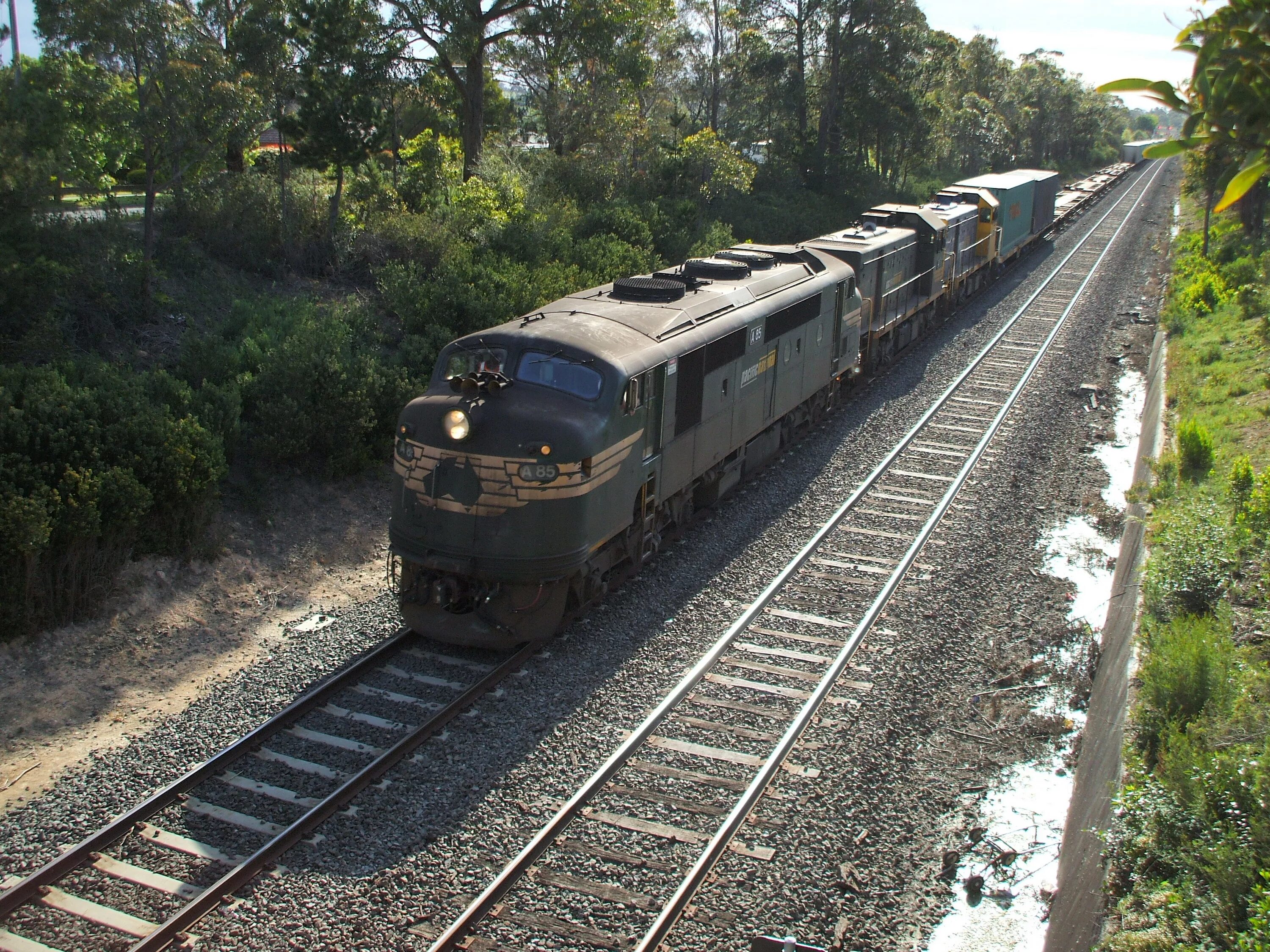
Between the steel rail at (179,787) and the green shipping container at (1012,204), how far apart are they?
2987cm

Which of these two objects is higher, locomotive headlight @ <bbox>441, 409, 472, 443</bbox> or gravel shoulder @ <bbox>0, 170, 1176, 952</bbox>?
locomotive headlight @ <bbox>441, 409, 472, 443</bbox>

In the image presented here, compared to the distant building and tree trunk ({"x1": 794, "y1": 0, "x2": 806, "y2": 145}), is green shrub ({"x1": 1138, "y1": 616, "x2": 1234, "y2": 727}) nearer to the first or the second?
the distant building

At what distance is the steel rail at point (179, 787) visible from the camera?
293 inches

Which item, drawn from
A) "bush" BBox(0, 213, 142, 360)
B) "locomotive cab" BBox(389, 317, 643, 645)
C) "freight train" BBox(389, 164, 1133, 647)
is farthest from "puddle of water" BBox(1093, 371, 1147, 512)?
"bush" BBox(0, 213, 142, 360)

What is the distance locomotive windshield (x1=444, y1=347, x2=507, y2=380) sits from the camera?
37.1 ft

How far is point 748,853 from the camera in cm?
807

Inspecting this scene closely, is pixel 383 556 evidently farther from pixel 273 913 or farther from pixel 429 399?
pixel 273 913

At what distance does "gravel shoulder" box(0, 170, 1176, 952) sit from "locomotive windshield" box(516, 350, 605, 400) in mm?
2836

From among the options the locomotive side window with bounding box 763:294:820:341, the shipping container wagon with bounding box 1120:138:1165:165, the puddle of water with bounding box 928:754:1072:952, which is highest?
the shipping container wagon with bounding box 1120:138:1165:165

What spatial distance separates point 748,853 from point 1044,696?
4.47 m

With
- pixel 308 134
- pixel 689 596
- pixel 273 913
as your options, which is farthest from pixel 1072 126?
pixel 273 913

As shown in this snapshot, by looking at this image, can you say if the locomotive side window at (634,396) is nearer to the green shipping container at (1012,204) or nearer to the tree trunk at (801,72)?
the green shipping container at (1012,204)

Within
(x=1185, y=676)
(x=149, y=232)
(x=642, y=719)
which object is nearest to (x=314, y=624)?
(x=642, y=719)

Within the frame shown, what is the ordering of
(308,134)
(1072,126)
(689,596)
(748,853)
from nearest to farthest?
1. (748,853)
2. (689,596)
3. (308,134)
4. (1072,126)
